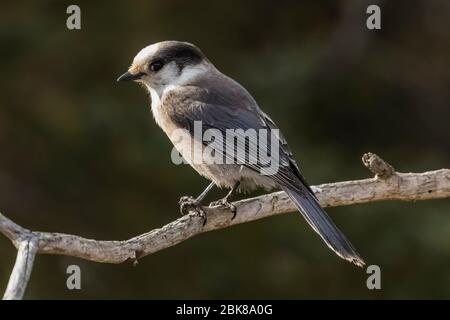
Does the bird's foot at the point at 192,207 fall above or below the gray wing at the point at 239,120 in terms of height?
below

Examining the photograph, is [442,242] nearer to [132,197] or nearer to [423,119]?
[423,119]

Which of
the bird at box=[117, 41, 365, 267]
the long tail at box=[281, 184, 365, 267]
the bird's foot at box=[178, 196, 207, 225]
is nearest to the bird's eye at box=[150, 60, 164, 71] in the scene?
the bird at box=[117, 41, 365, 267]

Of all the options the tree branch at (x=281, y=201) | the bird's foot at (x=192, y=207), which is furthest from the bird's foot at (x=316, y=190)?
the bird's foot at (x=192, y=207)

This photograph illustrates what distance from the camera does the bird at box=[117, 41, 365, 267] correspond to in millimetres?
4941

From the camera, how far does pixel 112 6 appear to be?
26.3ft

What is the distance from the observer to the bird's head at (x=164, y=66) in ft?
17.9

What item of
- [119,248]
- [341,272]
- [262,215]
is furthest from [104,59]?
[119,248]

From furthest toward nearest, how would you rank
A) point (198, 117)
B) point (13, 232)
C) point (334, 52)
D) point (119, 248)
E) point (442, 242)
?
1. point (334, 52)
2. point (442, 242)
3. point (198, 117)
4. point (119, 248)
5. point (13, 232)

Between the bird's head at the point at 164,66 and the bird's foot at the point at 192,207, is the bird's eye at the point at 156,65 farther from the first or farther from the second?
the bird's foot at the point at 192,207

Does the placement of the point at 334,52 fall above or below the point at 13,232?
above

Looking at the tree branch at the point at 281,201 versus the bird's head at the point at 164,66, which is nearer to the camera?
the tree branch at the point at 281,201

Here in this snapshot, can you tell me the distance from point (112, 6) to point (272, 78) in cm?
145

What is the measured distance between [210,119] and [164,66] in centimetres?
44

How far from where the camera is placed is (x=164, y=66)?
548 cm
